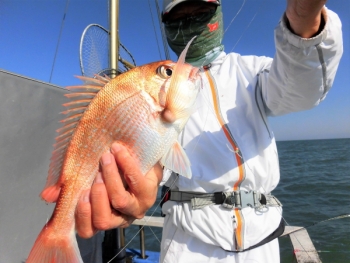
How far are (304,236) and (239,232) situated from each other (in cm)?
251

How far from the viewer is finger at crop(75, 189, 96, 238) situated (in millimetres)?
1198

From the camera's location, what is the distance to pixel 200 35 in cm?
199

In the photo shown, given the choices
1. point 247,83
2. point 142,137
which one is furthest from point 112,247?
point 247,83

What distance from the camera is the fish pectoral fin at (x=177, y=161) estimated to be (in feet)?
4.26

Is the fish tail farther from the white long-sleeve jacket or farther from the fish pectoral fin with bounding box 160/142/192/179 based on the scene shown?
the white long-sleeve jacket

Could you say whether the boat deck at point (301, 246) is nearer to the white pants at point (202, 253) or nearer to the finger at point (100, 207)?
the white pants at point (202, 253)

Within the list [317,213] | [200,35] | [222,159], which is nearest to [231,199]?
[222,159]

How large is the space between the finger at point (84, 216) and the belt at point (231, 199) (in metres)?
0.71

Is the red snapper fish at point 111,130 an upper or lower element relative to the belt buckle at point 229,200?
upper

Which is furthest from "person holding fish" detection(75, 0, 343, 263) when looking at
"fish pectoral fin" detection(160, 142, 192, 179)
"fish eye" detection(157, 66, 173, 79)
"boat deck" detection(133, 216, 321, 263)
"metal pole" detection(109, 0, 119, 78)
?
"boat deck" detection(133, 216, 321, 263)

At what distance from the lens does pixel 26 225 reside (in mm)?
1911

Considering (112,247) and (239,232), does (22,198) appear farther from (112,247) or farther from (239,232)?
(239,232)

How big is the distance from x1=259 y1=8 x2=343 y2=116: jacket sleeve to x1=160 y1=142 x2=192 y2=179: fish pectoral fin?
0.71m

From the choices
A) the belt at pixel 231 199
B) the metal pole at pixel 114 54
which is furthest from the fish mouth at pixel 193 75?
the metal pole at pixel 114 54
